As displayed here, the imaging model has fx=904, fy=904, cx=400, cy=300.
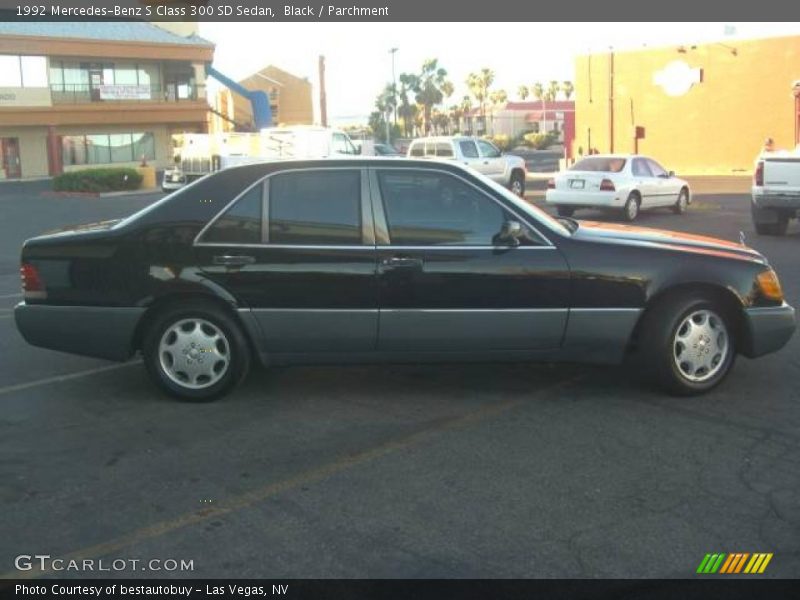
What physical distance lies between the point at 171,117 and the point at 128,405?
48.7 m

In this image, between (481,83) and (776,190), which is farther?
(481,83)

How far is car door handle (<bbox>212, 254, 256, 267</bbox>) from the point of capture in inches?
228

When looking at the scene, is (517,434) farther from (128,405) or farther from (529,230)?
(128,405)

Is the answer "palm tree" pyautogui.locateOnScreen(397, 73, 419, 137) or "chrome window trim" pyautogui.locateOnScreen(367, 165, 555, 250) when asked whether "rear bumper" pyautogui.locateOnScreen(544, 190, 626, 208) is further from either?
"palm tree" pyautogui.locateOnScreen(397, 73, 419, 137)

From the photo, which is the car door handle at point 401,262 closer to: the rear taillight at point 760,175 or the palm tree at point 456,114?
the rear taillight at point 760,175

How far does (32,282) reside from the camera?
6.02 m

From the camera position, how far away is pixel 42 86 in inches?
1844

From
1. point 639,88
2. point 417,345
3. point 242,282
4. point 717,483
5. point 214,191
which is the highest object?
point 639,88

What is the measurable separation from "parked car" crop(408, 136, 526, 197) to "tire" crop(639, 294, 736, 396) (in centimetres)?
2010

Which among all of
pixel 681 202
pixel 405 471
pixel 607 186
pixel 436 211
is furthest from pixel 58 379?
pixel 681 202

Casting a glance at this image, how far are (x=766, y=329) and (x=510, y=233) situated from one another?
6.00ft

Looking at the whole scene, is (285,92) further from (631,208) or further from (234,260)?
(234,260)

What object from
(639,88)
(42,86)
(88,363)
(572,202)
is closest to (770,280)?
(88,363)

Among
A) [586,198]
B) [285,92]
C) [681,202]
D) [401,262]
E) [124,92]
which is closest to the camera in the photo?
[401,262]
